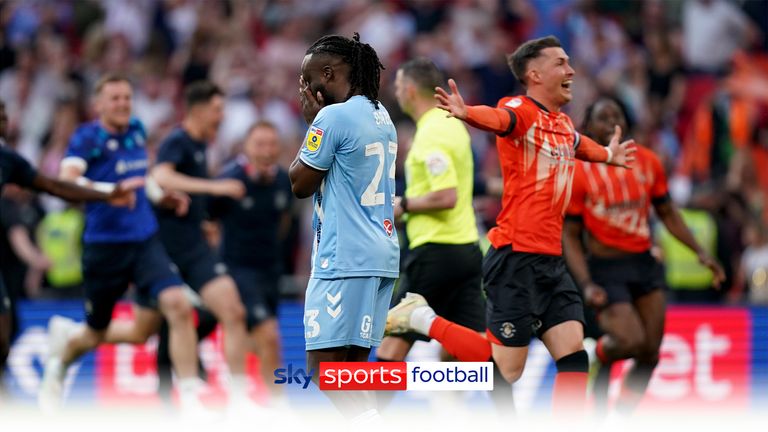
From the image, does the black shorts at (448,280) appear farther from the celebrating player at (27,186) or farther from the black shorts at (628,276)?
the celebrating player at (27,186)

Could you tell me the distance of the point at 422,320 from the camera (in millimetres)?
7871

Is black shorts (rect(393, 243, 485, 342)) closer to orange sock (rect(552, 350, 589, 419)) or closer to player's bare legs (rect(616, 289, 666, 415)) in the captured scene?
orange sock (rect(552, 350, 589, 419))

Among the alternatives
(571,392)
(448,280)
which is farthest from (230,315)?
(571,392)

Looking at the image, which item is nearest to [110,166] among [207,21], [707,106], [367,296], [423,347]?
[423,347]

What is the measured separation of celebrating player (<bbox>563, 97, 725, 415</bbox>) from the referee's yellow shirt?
111 cm

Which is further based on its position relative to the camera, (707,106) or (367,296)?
(707,106)

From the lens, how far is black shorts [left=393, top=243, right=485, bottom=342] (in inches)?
346

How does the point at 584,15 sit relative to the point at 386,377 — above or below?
above

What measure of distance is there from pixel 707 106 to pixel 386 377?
35.3ft

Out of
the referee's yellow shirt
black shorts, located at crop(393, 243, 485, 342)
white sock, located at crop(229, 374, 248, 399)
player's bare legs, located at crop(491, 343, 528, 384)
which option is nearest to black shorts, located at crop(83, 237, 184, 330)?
white sock, located at crop(229, 374, 248, 399)

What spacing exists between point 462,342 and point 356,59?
2079 millimetres

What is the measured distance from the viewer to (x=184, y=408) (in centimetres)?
991

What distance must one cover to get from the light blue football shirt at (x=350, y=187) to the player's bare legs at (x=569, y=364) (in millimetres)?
1423

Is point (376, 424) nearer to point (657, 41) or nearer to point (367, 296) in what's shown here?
point (367, 296)
